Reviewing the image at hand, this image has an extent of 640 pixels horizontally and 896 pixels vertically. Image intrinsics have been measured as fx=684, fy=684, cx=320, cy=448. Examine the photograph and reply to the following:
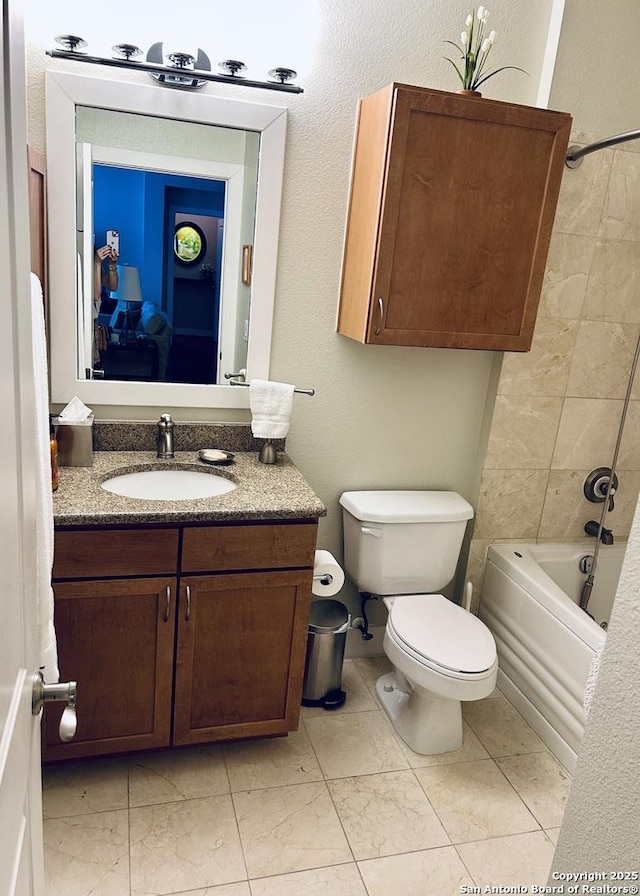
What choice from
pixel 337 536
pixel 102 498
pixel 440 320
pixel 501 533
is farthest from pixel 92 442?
pixel 501 533

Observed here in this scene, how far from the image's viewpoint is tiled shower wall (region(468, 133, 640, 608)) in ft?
7.88

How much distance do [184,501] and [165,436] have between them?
0.39 m

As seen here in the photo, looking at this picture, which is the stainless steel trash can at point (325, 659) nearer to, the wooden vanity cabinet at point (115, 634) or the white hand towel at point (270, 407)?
the wooden vanity cabinet at point (115, 634)

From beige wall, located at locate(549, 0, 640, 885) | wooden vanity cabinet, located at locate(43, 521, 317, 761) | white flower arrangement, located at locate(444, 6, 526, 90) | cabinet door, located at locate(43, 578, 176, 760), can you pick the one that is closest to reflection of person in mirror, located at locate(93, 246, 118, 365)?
wooden vanity cabinet, located at locate(43, 521, 317, 761)

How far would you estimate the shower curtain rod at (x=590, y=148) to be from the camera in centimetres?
199

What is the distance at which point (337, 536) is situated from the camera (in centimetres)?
261

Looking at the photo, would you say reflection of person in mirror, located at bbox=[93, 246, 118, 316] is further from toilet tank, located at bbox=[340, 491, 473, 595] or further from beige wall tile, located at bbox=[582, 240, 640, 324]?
beige wall tile, located at bbox=[582, 240, 640, 324]

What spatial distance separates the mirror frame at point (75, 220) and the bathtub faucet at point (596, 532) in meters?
1.45

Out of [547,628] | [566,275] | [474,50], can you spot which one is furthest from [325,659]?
[474,50]

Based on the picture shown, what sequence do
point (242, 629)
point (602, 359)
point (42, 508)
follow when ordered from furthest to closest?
point (602, 359), point (242, 629), point (42, 508)

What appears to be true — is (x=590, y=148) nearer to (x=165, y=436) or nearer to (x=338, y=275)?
(x=338, y=275)

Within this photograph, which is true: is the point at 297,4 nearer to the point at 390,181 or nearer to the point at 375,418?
the point at 390,181

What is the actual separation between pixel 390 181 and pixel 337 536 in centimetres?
128

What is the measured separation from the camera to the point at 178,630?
1.93 metres
